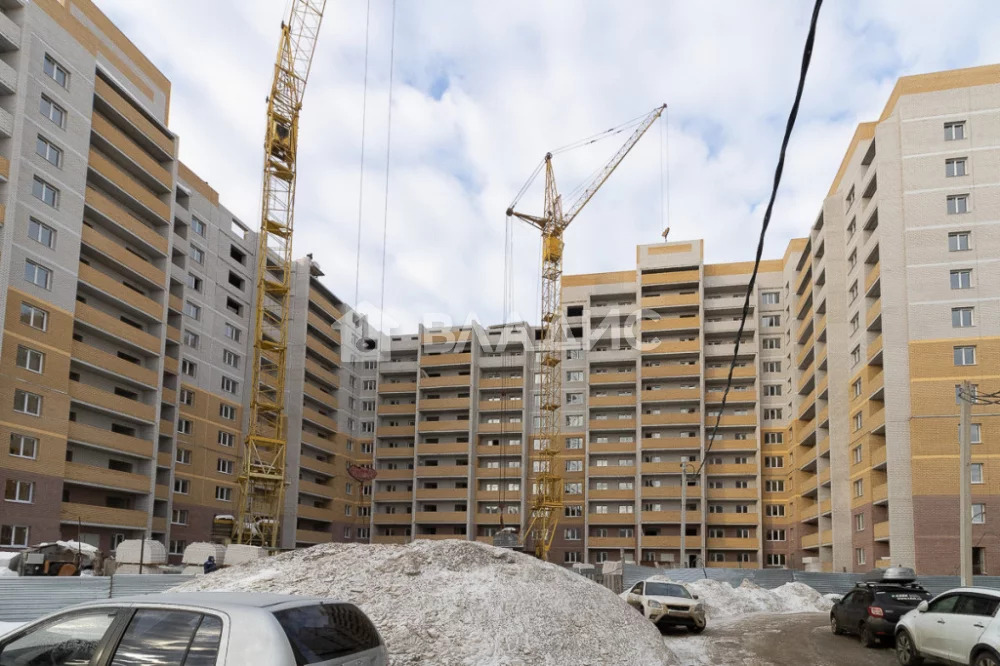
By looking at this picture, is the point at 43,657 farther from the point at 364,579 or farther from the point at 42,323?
the point at 42,323

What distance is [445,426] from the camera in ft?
321

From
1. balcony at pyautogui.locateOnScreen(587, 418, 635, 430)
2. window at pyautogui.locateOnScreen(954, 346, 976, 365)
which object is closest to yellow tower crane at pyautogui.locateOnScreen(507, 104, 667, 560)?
balcony at pyautogui.locateOnScreen(587, 418, 635, 430)

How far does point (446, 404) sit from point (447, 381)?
2838 millimetres

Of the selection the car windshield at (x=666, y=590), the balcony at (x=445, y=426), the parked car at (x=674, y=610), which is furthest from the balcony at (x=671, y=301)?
the parked car at (x=674, y=610)

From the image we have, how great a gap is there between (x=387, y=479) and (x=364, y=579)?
82.3m

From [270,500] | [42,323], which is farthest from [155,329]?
[270,500]

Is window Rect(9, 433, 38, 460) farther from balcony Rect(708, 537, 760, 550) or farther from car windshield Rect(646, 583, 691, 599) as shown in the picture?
balcony Rect(708, 537, 760, 550)

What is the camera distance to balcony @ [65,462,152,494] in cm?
5056

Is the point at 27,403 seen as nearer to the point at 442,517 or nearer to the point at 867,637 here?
the point at 867,637

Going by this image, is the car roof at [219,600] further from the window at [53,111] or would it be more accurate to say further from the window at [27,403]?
the window at [53,111]

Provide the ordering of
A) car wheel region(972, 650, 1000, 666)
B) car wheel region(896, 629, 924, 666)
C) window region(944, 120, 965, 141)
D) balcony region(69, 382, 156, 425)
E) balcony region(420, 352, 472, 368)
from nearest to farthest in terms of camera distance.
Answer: car wheel region(972, 650, 1000, 666) < car wheel region(896, 629, 924, 666) < balcony region(69, 382, 156, 425) < window region(944, 120, 965, 141) < balcony region(420, 352, 472, 368)

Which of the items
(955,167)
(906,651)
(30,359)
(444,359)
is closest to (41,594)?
(906,651)

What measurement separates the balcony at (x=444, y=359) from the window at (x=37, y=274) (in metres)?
54.5

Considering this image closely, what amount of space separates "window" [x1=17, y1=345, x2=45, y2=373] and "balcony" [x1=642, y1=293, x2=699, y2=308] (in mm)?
61691
